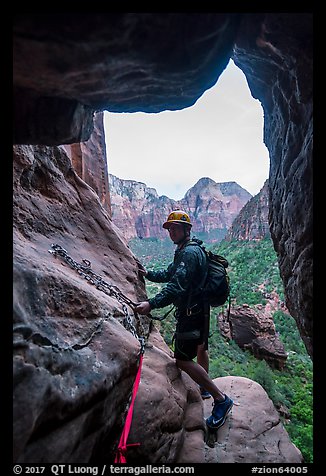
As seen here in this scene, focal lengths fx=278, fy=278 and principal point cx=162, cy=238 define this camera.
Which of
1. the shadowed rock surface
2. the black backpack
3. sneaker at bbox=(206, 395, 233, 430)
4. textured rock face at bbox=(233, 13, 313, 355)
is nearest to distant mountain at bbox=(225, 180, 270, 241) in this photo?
textured rock face at bbox=(233, 13, 313, 355)

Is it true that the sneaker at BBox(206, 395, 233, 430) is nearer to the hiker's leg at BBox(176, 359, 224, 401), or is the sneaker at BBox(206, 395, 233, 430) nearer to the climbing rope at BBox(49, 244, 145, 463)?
the hiker's leg at BBox(176, 359, 224, 401)

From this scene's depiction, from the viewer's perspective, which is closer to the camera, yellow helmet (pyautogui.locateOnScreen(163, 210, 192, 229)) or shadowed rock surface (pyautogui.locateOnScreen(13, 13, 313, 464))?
shadowed rock surface (pyautogui.locateOnScreen(13, 13, 313, 464))

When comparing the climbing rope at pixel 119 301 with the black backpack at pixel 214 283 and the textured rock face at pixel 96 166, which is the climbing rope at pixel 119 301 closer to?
the black backpack at pixel 214 283

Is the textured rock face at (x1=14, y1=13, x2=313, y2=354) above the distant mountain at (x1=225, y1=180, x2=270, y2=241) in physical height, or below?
below

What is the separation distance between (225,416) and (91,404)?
224 centimetres

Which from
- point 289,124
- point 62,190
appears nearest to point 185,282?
point 62,190

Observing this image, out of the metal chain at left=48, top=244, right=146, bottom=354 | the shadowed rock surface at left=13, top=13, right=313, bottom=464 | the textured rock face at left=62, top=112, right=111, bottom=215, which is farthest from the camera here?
the textured rock face at left=62, top=112, right=111, bottom=215

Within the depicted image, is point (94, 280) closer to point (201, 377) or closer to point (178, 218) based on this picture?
point (178, 218)

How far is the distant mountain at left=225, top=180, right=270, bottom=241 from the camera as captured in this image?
40500mm

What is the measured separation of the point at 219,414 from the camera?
A: 3336 mm

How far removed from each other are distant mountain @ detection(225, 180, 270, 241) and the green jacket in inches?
1509

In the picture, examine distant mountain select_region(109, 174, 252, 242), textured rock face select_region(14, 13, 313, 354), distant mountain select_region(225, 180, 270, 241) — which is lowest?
textured rock face select_region(14, 13, 313, 354)
